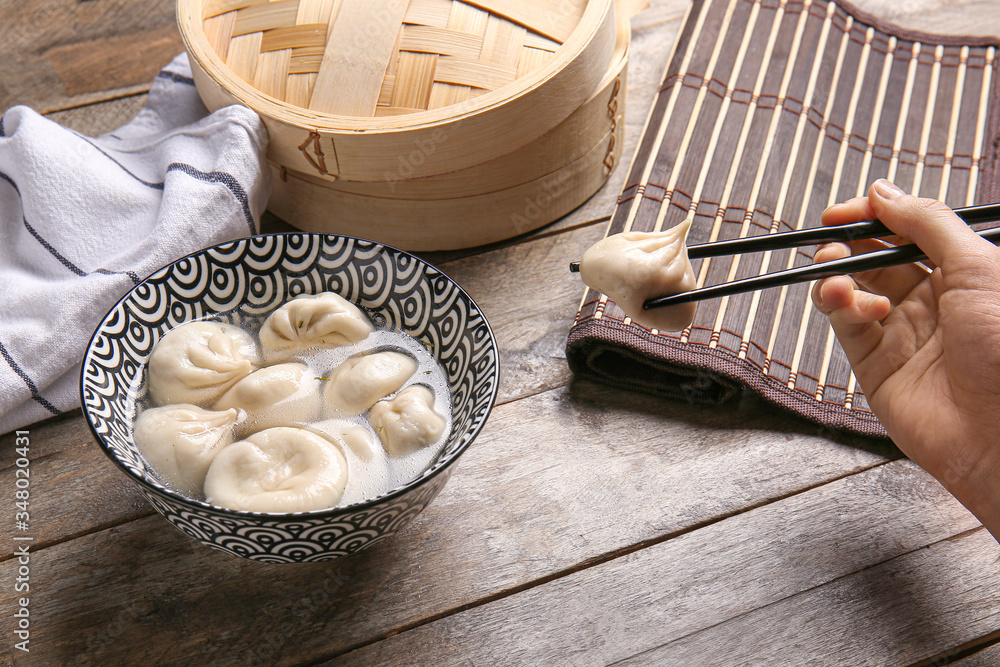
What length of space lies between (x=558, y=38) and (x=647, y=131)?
0.31 meters

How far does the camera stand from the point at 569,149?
1269 millimetres

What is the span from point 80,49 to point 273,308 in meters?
0.99

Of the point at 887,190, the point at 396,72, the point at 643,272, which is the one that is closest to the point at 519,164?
the point at 396,72

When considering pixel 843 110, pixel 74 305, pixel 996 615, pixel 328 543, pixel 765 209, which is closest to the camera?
pixel 328 543

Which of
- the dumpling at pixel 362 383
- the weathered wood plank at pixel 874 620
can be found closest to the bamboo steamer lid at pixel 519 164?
the dumpling at pixel 362 383

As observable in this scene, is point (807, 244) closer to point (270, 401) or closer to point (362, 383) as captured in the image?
point (362, 383)

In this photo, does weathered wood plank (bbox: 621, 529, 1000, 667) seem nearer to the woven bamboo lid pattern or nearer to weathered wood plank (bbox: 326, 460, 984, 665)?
weathered wood plank (bbox: 326, 460, 984, 665)

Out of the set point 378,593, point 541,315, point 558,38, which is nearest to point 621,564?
point 378,593

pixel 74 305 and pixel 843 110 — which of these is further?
pixel 843 110

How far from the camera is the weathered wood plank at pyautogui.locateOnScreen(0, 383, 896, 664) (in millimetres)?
911

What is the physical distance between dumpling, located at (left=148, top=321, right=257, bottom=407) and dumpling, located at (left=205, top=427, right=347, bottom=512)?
0.10 m

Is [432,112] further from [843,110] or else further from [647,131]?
[843,110]

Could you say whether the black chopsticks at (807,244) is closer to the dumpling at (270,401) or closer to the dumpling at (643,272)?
the dumpling at (643,272)

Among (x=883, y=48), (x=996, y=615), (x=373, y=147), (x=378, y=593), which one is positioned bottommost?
(x=378, y=593)
